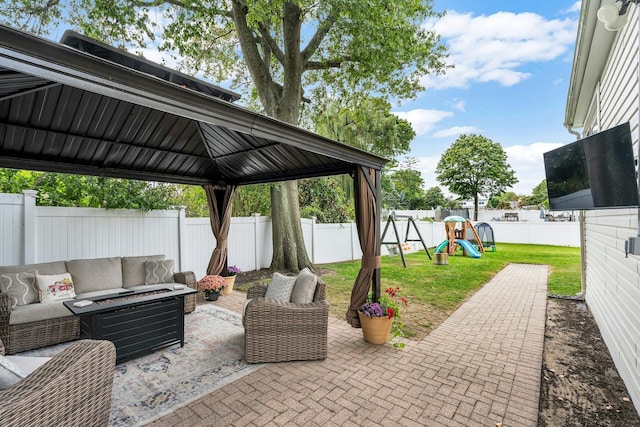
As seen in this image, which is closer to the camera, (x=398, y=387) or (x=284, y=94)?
(x=398, y=387)

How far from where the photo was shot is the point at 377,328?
3.73 m

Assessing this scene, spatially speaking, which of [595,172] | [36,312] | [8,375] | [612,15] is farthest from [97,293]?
[612,15]

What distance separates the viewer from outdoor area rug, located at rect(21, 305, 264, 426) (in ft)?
8.21

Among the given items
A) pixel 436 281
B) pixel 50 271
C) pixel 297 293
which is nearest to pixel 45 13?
pixel 50 271

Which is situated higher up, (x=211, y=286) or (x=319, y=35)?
(x=319, y=35)

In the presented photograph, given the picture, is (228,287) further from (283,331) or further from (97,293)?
(283,331)

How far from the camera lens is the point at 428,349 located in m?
3.64

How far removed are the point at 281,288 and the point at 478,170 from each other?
76.8 ft

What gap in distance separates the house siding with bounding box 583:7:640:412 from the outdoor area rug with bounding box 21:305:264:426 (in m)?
3.53

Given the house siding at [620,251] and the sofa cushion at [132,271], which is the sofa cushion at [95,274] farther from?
the house siding at [620,251]

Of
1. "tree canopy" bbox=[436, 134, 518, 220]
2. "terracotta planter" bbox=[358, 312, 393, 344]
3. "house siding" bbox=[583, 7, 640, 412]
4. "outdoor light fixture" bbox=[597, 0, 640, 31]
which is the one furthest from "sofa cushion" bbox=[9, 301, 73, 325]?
"tree canopy" bbox=[436, 134, 518, 220]

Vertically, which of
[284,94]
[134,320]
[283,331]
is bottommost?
[283,331]

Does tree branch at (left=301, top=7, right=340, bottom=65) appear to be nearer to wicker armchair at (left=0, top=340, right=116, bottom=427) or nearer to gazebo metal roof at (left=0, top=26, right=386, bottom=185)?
gazebo metal roof at (left=0, top=26, right=386, bottom=185)

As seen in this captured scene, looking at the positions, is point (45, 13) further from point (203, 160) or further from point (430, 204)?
point (430, 204)
